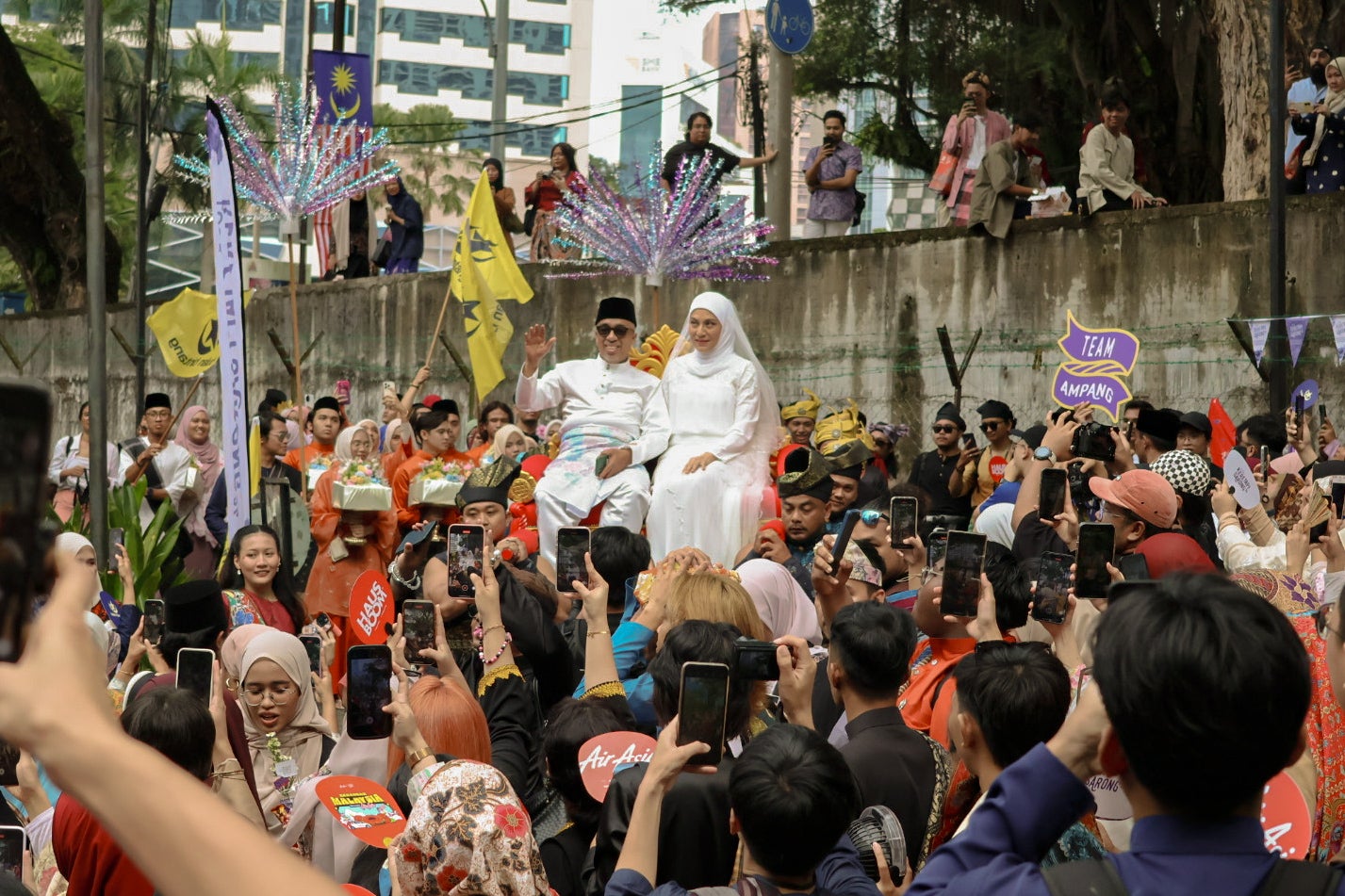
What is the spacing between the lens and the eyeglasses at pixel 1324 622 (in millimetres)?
2639

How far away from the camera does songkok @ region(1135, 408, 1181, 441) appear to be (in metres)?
7.62

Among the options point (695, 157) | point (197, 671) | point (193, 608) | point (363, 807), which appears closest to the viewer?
point (363, 807)

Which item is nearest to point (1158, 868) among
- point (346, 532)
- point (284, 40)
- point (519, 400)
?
point (346, 532)

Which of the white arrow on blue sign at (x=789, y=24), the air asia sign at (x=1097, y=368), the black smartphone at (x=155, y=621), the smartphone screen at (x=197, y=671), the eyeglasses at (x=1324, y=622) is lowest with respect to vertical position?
the black smartphone at (x=155, y=621)

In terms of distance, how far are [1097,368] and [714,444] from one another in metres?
2.10

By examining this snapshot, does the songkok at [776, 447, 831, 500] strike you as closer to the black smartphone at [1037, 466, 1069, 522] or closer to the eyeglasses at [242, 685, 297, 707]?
the black smartphone at [1037, 466, 1069, 522]

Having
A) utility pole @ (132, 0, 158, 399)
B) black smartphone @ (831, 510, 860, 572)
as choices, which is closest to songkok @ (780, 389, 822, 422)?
black smartphone @ (831, 510, 860, 572)

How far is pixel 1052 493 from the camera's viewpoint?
575cm

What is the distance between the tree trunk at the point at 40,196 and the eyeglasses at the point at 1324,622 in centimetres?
2123

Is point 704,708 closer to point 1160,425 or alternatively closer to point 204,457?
point 1160,425

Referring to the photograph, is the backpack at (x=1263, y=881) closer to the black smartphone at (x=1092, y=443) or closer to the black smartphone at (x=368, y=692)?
the black smartphone at (x=368, y=692)

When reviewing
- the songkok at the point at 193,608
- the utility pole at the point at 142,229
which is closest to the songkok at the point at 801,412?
the songkok at the point at 193,608

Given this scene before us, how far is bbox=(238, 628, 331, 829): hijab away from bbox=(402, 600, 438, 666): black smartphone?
336 mm

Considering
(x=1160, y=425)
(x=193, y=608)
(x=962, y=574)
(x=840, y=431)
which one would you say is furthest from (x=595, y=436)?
(x=962, y=574)
